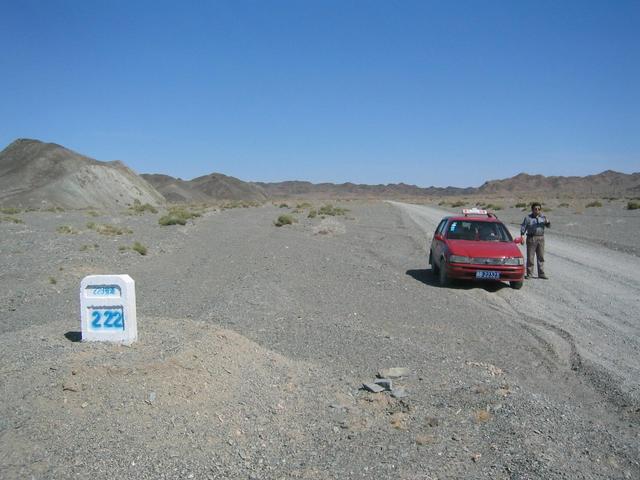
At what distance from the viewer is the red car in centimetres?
1262

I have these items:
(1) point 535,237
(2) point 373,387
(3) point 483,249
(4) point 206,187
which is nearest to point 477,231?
(3) point 483,249

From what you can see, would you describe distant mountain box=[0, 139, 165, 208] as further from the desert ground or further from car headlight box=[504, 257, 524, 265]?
the desert ground

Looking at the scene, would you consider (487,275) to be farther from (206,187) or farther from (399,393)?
(206,187)

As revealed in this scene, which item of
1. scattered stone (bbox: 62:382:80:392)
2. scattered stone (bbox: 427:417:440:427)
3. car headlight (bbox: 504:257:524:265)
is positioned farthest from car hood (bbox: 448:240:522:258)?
scattered stone (bbox: 62:382:80:392)

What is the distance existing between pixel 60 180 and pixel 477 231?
76762 millimetres

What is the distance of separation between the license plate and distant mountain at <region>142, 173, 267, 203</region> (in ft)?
456

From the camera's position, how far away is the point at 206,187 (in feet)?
589

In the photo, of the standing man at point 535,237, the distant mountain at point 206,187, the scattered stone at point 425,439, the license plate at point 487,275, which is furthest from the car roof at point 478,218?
the distant mountain at point 206,187

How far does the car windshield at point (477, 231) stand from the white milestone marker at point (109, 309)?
9.03m

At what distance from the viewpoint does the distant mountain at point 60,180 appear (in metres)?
74.8

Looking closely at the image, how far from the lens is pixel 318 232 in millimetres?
30281

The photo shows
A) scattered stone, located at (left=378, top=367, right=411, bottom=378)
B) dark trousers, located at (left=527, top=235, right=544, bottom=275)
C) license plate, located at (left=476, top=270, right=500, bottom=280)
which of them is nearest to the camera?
scattered stone, located at (left=378, top=367, right=411, bottom=378)

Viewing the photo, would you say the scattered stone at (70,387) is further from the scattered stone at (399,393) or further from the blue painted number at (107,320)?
the scattered stone at (399,393)

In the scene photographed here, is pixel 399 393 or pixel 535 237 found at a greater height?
pixel 535 237
